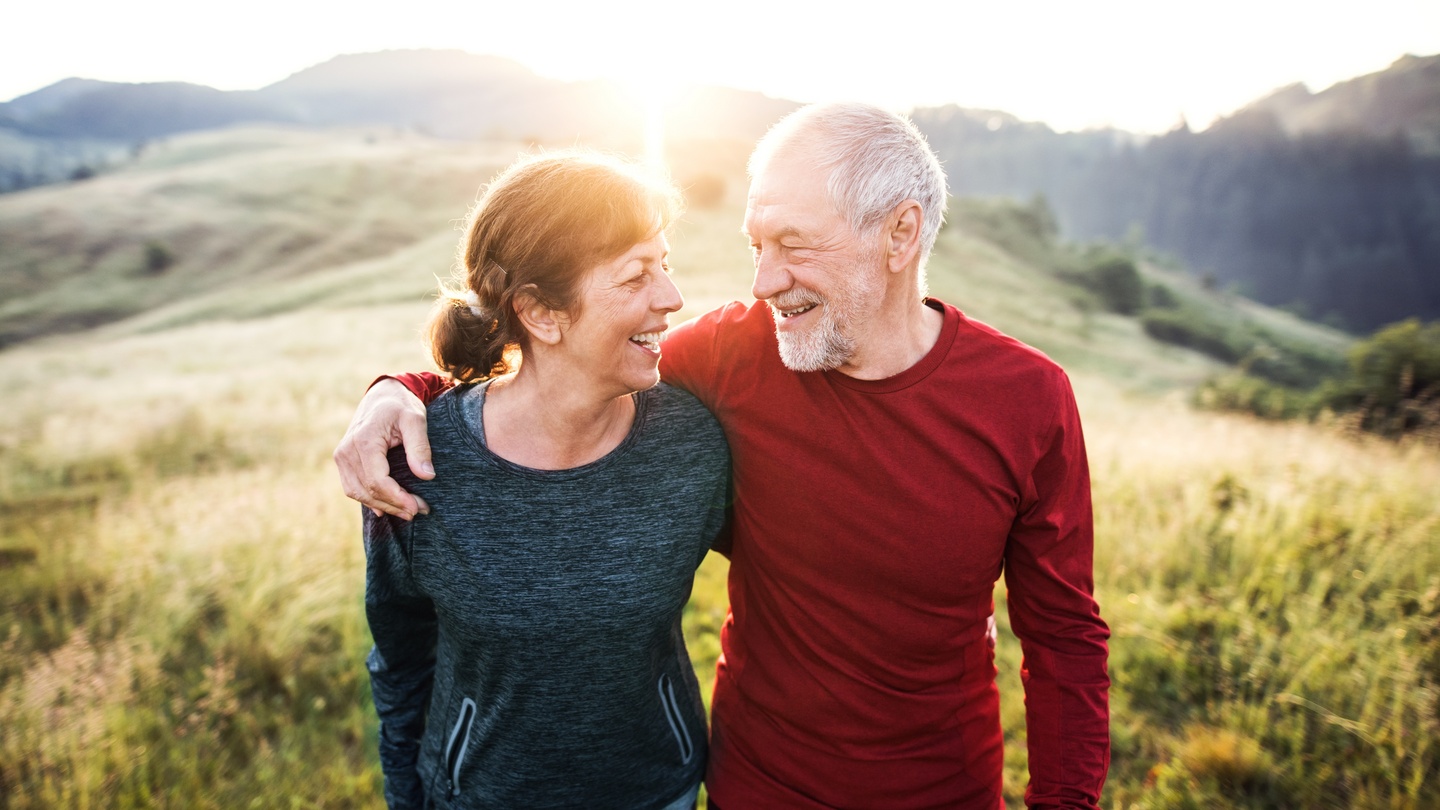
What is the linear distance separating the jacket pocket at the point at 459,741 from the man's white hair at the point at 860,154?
1733 millimetres

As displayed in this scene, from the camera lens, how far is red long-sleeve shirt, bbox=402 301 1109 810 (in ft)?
6.28

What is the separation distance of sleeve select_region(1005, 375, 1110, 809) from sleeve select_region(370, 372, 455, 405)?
174cm

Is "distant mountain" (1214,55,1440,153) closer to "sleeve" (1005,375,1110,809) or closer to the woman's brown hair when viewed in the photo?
"sleeve" (1005,375,1110,809)

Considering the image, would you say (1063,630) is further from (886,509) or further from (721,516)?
(721,516)

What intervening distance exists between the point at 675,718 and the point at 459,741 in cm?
62

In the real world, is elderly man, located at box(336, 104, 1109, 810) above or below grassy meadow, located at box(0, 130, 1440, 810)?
above

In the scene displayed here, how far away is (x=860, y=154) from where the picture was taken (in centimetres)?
198

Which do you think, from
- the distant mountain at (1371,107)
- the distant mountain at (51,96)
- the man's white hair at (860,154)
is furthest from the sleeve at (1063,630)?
the distant mountain at (51,96)

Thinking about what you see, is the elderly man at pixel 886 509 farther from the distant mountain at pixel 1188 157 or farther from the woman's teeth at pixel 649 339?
the distant mountain at pixel 1188 157

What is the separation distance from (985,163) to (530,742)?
13904 centimetres

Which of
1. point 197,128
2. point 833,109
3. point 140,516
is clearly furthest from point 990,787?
point 197,128

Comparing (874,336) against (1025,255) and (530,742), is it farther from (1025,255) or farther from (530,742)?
(1025,255)

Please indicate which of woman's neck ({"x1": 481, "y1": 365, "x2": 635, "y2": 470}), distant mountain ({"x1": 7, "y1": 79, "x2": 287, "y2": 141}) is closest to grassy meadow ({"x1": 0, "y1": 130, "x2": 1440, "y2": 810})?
woman's neck ({"x1": 481, "y1": 365, "x2": 635, "y2": 470})

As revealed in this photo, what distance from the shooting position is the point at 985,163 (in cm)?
12475
